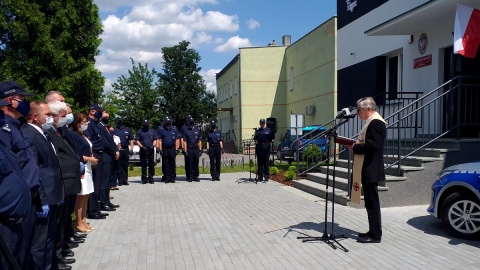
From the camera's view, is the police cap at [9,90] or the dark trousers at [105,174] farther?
the dark trousers at [105,174]

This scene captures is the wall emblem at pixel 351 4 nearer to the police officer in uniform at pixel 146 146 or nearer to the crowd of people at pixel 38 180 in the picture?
the police officer in uniform at pixel 146 146

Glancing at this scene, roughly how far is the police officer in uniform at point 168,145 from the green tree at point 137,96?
84.1 ft

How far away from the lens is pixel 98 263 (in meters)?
5.22

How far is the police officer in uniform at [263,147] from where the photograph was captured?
13.0m

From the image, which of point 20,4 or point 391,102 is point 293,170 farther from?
point 20,4

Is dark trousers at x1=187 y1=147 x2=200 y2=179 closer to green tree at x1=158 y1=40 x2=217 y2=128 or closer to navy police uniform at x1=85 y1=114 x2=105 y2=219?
navy police uniform at x1=85 y1=114 x2=105 y2=219

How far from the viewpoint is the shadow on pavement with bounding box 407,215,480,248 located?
5.86 meters

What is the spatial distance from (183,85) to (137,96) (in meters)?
14.1

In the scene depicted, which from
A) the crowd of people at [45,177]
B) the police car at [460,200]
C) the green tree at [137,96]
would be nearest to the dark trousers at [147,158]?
the crowd of people at [45,177]

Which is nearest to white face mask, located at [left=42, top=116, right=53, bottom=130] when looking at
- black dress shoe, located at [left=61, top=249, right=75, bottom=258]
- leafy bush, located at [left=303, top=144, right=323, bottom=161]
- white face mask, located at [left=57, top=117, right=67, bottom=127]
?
white face mask, located at [left=57, top=117, right=67, bottom=127]

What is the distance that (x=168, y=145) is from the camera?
13.1 meters

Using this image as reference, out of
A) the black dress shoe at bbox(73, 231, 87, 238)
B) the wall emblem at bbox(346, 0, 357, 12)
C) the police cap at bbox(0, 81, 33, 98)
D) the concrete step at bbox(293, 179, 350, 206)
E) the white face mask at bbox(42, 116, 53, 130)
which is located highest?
the wall emblem at bbox(346, 0, 357, 12)

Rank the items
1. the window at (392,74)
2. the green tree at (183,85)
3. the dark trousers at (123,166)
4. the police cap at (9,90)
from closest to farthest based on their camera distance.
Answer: the police cap at (9,90), the dark trousers at (123,166), the window at (392,74), the green tree at (183,85)

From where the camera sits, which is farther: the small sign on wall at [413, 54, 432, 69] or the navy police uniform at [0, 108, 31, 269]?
the small sign on wall at [413, 54, 432, 69]
